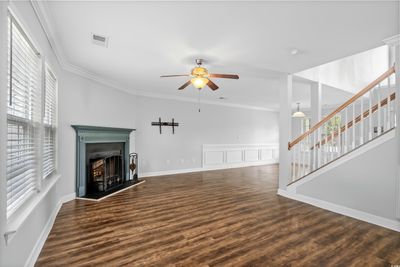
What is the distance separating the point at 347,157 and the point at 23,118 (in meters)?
4.23

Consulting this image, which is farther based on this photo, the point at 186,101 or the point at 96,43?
the point at 186,101

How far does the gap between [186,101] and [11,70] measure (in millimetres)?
5416

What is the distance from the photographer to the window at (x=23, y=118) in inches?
56.8

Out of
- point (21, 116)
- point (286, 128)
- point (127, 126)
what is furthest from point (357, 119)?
point (127, 126)

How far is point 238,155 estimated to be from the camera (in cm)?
797

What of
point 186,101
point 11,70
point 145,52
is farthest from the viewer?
point 186,101

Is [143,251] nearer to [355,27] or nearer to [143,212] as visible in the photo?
[143,212]

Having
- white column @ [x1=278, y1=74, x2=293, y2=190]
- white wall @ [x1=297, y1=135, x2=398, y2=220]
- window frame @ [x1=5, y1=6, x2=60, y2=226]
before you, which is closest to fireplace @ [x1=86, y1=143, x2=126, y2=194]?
window frame @ [x1=5, y1=6, x2=60, y2=226]

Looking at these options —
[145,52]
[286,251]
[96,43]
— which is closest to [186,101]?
[145,52]

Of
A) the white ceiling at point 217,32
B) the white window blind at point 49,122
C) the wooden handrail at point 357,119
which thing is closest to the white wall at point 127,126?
the white window blind at point 49,122

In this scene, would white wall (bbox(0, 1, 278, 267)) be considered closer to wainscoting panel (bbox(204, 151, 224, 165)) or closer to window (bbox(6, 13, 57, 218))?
window (bbox(6, 13, 57, 218))

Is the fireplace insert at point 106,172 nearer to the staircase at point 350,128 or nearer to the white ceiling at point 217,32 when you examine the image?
the white ceiling at point 217,32

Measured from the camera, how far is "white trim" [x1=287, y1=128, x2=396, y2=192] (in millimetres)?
2670

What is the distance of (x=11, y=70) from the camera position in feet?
4.60
